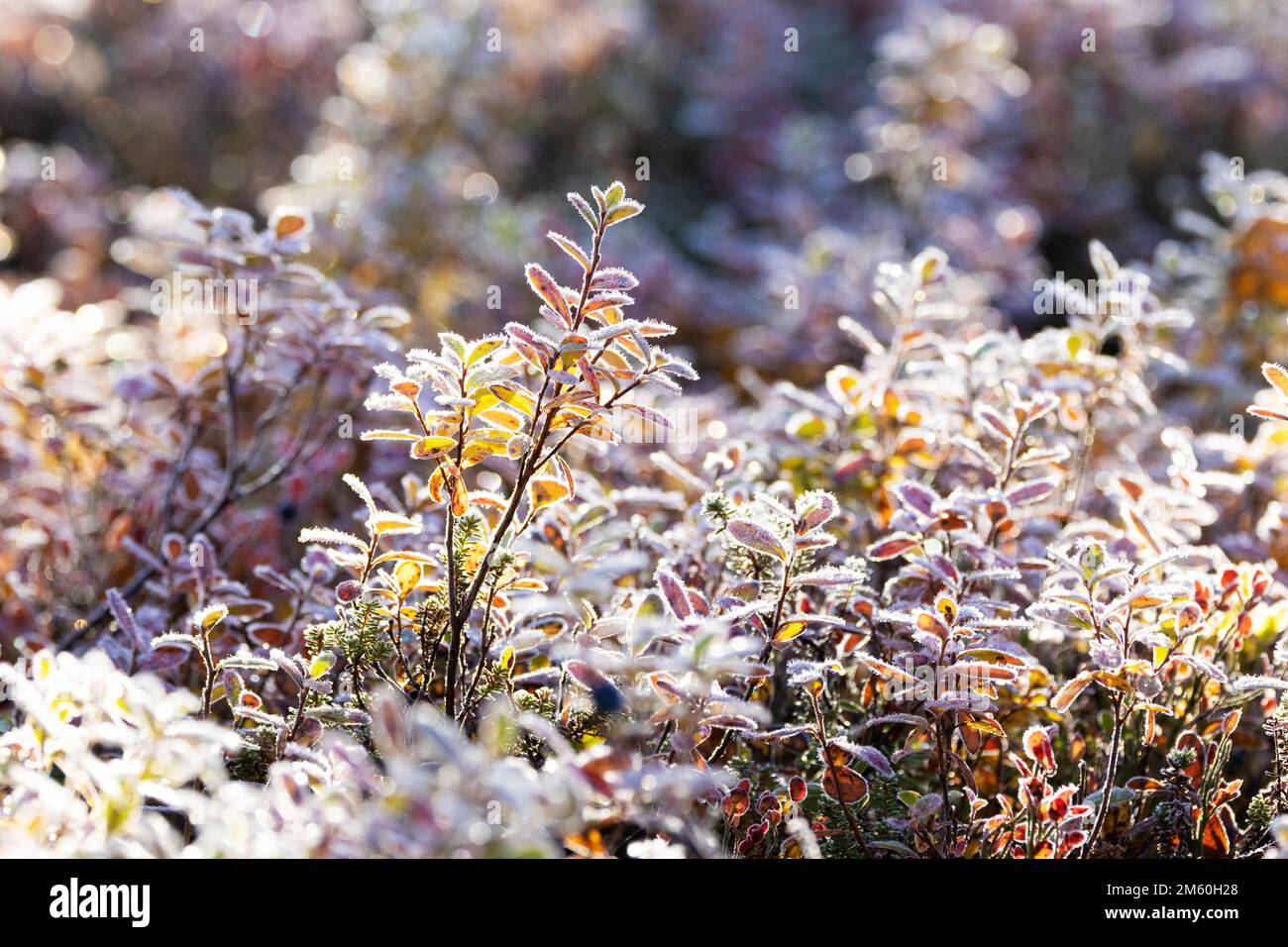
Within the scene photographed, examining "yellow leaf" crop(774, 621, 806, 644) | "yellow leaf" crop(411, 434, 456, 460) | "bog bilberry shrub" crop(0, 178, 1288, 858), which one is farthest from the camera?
"yellow leaf" crop(774, 621, 806, 644)

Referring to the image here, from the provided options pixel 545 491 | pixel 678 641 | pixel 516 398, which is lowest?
pixel 678 641

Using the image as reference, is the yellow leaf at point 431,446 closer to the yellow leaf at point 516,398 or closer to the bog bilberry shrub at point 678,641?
the bog bilberry shrub at point 678,641

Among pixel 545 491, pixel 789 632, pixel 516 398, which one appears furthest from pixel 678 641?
pixel 516 398

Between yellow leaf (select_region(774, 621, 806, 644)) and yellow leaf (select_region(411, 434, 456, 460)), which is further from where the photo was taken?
yellow leaf (select_region(774, 621, 806, 644))

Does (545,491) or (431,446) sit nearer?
(431,446)

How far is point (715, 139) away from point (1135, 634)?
15.5ft

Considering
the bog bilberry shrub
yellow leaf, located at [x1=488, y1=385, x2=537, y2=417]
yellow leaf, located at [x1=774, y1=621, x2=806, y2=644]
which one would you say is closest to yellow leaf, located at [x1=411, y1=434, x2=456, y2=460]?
the bog bilberry shrub

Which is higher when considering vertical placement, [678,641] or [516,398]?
[516,398]

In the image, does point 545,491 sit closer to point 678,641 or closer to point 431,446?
point 431,446

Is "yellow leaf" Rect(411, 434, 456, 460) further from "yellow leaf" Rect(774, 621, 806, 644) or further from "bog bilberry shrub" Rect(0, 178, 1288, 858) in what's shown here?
"yellow leaf" Rect(774, 621, 806, 644)

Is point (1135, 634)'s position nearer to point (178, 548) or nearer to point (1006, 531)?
point (1006, 531)

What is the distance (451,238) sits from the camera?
4.34 meters
